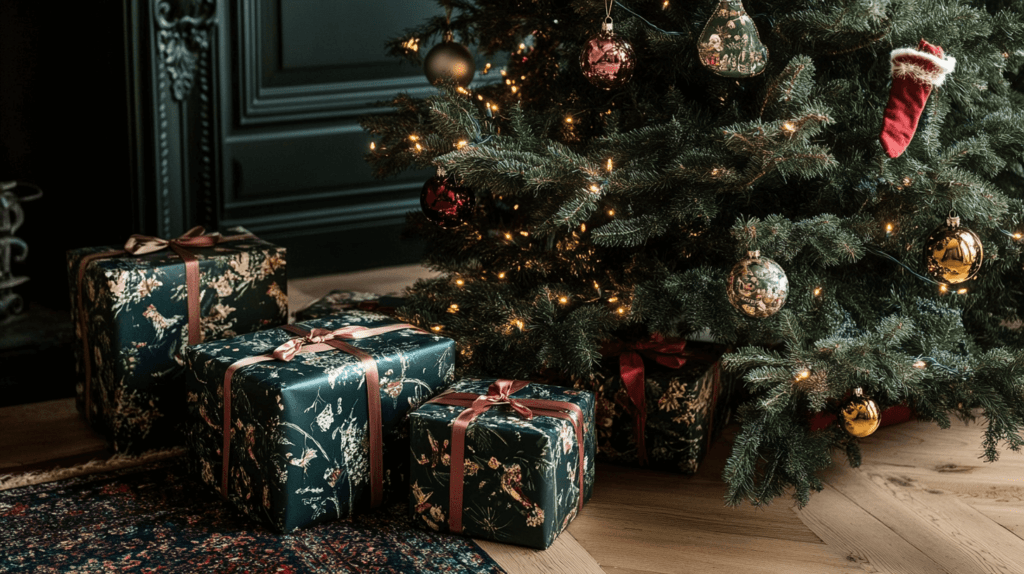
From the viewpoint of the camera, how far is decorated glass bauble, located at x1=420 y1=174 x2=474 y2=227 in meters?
1.77

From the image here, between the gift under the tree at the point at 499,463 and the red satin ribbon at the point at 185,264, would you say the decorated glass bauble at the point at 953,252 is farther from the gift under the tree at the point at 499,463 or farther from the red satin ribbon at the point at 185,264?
the red satin ribbon at the point at 185,264

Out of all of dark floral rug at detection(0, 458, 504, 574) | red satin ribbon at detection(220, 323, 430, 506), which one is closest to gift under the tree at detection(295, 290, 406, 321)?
red satin ribbon at detection(220, 323, 430, 506)

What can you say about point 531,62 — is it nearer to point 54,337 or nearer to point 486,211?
point 486,211

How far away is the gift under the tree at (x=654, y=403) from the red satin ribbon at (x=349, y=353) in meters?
0.36

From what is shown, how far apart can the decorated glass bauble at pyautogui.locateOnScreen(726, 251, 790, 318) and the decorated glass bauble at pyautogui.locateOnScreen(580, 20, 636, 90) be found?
15.4 inches

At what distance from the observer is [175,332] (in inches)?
68.1

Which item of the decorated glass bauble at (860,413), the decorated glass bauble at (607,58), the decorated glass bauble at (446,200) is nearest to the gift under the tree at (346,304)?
the decorated glass bauble at (446,200)

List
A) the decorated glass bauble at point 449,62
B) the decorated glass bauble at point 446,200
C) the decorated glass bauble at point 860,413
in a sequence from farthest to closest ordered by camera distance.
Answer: the decorated glass bauble at point 449,62 → the decorated glass bauble at point 446,200 → the decorated glass bauble at point 860,413

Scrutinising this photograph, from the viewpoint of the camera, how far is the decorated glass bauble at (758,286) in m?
1.41

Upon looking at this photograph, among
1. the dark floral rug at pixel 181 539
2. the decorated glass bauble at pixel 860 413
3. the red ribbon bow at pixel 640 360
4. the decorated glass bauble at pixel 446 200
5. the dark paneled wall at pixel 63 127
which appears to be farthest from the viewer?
the dark paneled wall at pixel 63 127

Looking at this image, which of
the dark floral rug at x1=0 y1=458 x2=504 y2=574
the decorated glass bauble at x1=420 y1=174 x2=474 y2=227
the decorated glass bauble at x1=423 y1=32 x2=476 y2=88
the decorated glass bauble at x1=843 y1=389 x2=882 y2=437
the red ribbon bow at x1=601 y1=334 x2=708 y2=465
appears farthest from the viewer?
the decorated glass bauble at x1=423 y1=32 x2=476 y2=88

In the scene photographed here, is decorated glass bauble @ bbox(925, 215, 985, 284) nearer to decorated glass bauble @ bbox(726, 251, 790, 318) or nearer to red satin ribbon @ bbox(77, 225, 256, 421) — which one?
decorated glass bauble @ bbox(726, 251, 790, 318)

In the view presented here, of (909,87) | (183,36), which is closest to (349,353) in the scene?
(909,87)

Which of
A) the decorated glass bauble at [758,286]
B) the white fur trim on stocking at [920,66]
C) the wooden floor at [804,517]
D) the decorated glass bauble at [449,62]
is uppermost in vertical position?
the white fur trim on stocking at [920,66]
